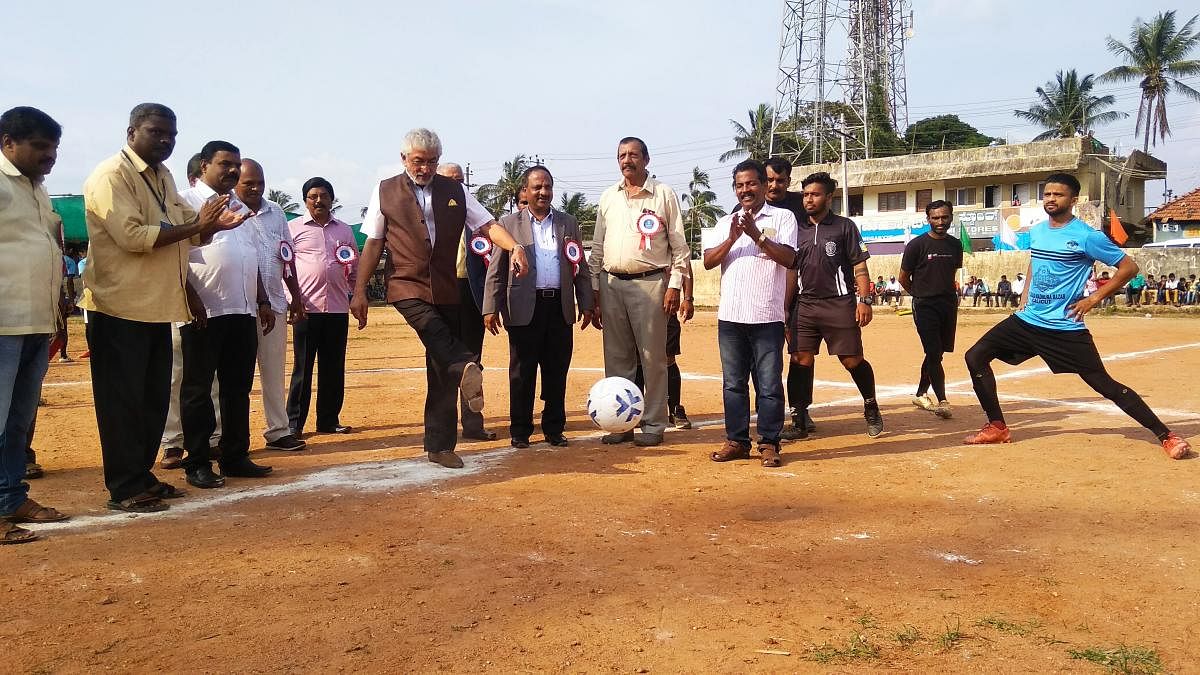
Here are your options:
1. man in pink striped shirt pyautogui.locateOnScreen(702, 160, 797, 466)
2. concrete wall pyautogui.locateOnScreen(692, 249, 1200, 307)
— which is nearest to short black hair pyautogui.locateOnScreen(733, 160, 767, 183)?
man in pink striped shirt pyautogui.locateOnScreen(702, 160, 797, 466)

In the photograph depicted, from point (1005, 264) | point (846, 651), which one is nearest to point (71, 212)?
point (846, 651)

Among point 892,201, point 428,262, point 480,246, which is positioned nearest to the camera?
point 428,262

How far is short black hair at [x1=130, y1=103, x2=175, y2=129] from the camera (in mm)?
4895

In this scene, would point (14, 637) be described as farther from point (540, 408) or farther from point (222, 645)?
point (540, 408)

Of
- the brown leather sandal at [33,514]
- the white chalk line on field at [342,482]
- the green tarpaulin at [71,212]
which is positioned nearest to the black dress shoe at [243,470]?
the white chalk line on field at [342,482]

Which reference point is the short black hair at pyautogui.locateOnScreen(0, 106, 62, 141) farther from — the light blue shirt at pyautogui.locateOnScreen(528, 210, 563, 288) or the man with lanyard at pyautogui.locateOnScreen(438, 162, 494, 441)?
the light blue shirt at pyautogui.locateOnScreen(528, 210, 563, 288)

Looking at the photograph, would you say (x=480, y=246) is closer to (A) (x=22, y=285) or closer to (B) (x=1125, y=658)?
(A) (x=22, y=285)

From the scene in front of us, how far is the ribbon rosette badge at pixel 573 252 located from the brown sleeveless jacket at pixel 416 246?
3.48 ft

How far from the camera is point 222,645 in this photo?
9.84 feet

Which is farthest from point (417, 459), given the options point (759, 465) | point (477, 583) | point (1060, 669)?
point (1060, 669)

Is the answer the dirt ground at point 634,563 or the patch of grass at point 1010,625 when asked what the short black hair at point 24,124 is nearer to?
the dirt ground at point 634,563

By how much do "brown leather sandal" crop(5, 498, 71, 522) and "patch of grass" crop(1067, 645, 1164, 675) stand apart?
462 cm

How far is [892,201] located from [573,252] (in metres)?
47.6

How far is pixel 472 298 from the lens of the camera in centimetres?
741
